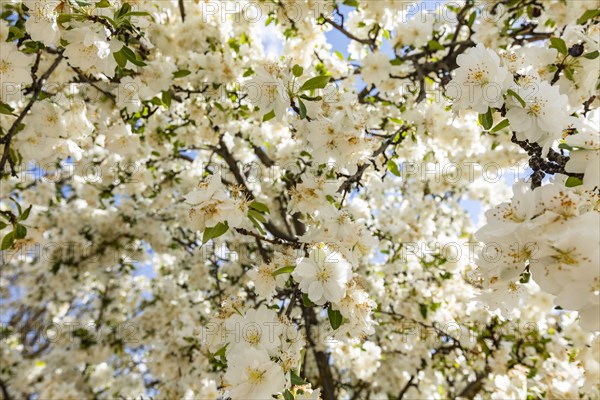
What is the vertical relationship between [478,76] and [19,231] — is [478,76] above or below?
below

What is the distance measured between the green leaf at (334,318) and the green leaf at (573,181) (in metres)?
0.84

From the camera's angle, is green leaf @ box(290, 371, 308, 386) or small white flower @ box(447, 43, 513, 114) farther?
small white flower @ box(447, 43, 513, 114)

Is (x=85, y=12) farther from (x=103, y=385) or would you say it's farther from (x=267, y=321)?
(x=103, y=385)

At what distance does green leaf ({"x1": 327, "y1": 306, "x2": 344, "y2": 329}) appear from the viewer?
4.83ft

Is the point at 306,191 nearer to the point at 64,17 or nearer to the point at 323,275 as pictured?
the point at 323,275

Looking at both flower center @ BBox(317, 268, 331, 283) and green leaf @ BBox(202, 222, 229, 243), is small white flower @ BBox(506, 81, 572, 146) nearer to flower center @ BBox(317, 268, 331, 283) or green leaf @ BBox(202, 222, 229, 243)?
flower center @ BBox(317, 268, 331, 283)

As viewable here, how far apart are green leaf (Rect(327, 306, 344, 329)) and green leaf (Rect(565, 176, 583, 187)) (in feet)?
2.77

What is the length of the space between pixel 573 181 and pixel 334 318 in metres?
0.88

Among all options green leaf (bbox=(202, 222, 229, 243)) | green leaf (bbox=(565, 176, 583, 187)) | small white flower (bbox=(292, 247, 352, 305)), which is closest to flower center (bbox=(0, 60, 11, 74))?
green leaf (bbox=(202, 222, 229, 243))

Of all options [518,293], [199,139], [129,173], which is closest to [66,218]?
[129,173]

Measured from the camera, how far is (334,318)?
1486 mm

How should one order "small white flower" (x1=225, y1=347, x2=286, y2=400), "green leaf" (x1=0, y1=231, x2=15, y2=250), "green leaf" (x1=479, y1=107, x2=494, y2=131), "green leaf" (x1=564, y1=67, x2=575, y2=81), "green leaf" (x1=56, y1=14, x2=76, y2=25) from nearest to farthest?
"small white flower" (x1=225, y1=347, x2=286, y2=400), "green leaf" (x1=479, y1=107, x2=494, y2=131), "green leaf" (x1=56, y1=14, x2=76, y2=25), "green leaf" (x1=564, y1=67, x2=575, y2=81), "green leaf" (x1=0, y1=231, x2=15, y2=250)

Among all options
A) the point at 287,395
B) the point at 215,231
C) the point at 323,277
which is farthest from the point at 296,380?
the point at 215,231

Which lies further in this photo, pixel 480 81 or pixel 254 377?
pixel 480 81
